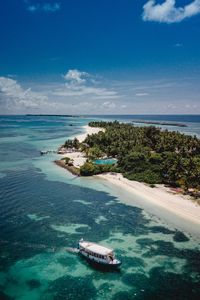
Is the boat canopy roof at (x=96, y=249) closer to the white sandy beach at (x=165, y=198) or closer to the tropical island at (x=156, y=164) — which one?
the white sandy beach at (x=165, y=198)

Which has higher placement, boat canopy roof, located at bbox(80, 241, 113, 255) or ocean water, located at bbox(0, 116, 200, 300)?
boat canopy roof, located at bbox(80, 241, 113, 255)

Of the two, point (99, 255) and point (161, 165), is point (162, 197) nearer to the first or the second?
point (161, 165)

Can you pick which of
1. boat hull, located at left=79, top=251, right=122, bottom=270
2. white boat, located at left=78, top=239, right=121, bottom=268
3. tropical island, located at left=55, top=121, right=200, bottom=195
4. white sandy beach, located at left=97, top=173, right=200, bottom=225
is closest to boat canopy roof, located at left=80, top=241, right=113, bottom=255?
white boat, located at left=78, top=239, right=121, bottom=268

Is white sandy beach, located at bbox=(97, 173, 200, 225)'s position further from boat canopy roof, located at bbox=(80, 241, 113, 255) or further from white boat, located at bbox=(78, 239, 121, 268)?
white boat, located at bbox=(78, 239, 121, 268)

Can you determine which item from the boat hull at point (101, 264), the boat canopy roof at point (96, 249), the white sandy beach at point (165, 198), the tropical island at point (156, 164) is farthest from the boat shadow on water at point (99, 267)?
the tropical island at point (156, 164)

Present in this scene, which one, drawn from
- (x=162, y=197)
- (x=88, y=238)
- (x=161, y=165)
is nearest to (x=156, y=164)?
(x=161, y=165)

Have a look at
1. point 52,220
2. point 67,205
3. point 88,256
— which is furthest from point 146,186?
point 88,256
